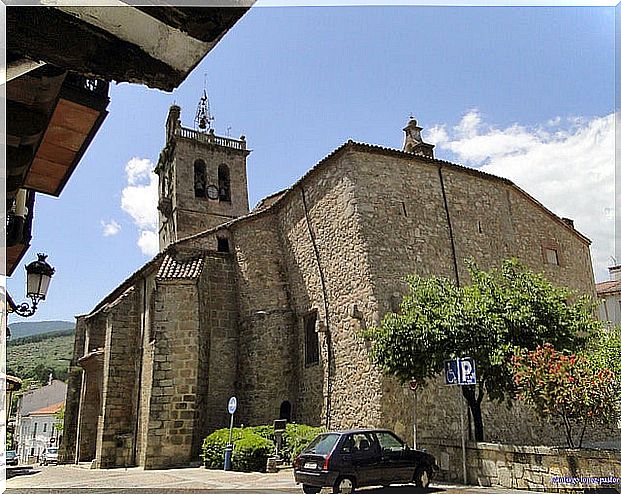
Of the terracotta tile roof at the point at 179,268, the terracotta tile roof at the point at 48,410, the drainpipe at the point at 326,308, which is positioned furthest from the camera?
the terracotta tile roof at the point at 48,410

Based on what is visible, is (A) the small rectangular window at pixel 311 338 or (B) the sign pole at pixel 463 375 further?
(A) the small rectangular window at pixel 311 338

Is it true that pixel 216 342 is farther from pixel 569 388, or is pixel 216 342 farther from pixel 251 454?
pixel 569 388

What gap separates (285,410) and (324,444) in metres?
9.40

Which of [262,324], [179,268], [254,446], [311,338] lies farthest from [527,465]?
[179,268]

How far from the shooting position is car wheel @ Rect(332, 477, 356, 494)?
32.2 ft

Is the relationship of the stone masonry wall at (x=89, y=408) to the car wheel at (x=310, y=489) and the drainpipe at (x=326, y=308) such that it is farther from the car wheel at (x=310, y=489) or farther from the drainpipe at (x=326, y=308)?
the car wheel at (x=310, y=489)

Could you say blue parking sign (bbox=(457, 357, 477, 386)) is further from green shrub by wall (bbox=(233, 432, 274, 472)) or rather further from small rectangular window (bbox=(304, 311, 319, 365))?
small rectangular window (bbox=(304, 311, 319, 365))

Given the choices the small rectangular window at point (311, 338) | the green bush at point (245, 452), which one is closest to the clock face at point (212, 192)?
the small rectangular window at point (311, 338)

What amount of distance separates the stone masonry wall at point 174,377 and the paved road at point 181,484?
3.85 ft

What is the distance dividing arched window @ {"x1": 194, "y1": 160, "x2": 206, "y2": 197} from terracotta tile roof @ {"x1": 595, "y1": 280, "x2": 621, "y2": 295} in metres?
24.1

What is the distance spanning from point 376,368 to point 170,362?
24.5 feet

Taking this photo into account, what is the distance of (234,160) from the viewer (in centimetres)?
3759

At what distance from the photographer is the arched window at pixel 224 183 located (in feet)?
119

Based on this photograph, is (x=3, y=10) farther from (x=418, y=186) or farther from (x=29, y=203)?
(x=418, y=186)
